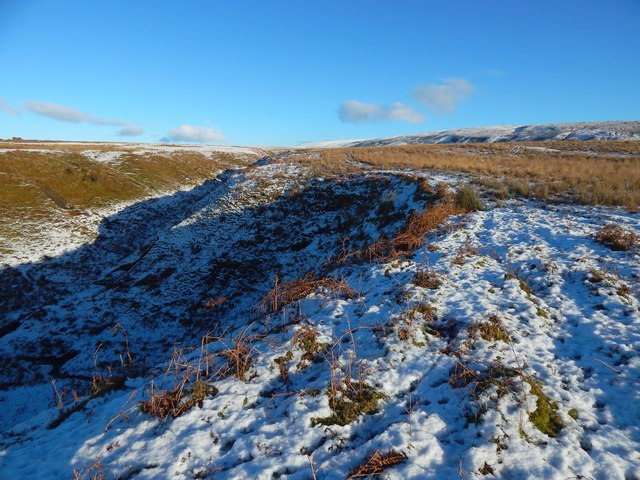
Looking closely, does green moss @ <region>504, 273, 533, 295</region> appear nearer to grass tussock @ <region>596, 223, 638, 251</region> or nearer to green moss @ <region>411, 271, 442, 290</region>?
green moss @ <region>411, 271, 442, 290</region>

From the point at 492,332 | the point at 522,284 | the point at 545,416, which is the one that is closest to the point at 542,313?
the point at 522,284

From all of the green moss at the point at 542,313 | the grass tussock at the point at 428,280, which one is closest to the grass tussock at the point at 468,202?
the grass tussock at the point at 428,280

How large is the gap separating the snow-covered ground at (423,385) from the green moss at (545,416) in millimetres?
25

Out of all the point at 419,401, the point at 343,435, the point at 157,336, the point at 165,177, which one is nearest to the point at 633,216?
the point at 419,401

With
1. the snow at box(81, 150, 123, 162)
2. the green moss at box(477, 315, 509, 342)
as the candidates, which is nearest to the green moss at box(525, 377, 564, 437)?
the green moss at box(477, 315, 509, 342)

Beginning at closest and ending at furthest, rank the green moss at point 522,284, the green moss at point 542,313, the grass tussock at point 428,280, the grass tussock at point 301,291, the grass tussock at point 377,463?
the grass tussock at point 377,463 → the green moss at point 542,313 → the green moss at point 522,284 → the grass tussock at point 428,280 → the grass tussock at point 301,291

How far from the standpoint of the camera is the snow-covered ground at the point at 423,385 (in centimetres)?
442

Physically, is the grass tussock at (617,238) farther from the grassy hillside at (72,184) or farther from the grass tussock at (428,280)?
the grassy hillside at (72,184)

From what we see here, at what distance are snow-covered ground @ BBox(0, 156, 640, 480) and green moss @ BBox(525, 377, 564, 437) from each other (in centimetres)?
3

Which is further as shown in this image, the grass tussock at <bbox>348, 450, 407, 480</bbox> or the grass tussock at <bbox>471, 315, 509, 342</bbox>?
the grass tussock at <bbox>471, 315, 509, 342</bbox>

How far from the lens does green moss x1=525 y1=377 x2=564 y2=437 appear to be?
4635 millimetres

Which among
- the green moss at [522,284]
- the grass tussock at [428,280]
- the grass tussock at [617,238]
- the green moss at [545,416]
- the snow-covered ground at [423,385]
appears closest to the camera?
the snow-covered ground at [423,385]

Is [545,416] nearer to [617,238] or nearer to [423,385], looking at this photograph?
[423,385]

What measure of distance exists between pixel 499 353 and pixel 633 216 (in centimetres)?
1057
